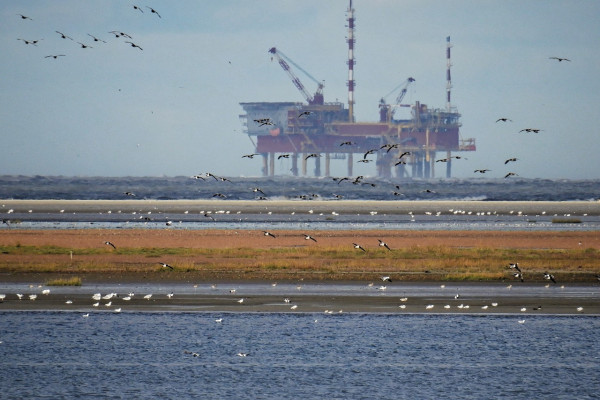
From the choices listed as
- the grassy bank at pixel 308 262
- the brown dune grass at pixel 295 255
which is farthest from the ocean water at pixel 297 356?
Result: the brown dune grass at pixel 295 255

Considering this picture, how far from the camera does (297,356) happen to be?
81.7 feet

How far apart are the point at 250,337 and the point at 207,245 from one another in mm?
29068

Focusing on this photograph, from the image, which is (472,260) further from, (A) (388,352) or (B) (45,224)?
(B) (45,224)

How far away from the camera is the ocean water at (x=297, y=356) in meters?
→ 21.7

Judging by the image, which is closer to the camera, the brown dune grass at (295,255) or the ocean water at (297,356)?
the ocean water at (297,356)

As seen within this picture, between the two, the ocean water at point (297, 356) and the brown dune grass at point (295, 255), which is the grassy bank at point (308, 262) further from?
the ocean water at point (297, 356)

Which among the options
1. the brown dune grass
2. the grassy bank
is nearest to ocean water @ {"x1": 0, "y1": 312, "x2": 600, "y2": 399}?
the grassy bank

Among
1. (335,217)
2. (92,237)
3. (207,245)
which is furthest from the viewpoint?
(335,217)

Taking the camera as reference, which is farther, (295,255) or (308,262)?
(295,255)

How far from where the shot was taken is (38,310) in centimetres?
3091

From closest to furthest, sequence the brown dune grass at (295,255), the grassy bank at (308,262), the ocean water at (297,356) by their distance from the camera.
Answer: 1. the ocean water at (297,356)
2. the grassy bank at (308,262)
3. the brown dune grass at (295,255)

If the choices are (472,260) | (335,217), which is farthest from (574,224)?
(472,260)

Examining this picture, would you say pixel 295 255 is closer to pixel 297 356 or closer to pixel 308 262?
pixel 308 262

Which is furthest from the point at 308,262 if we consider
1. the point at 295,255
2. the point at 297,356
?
the point at 297,356
